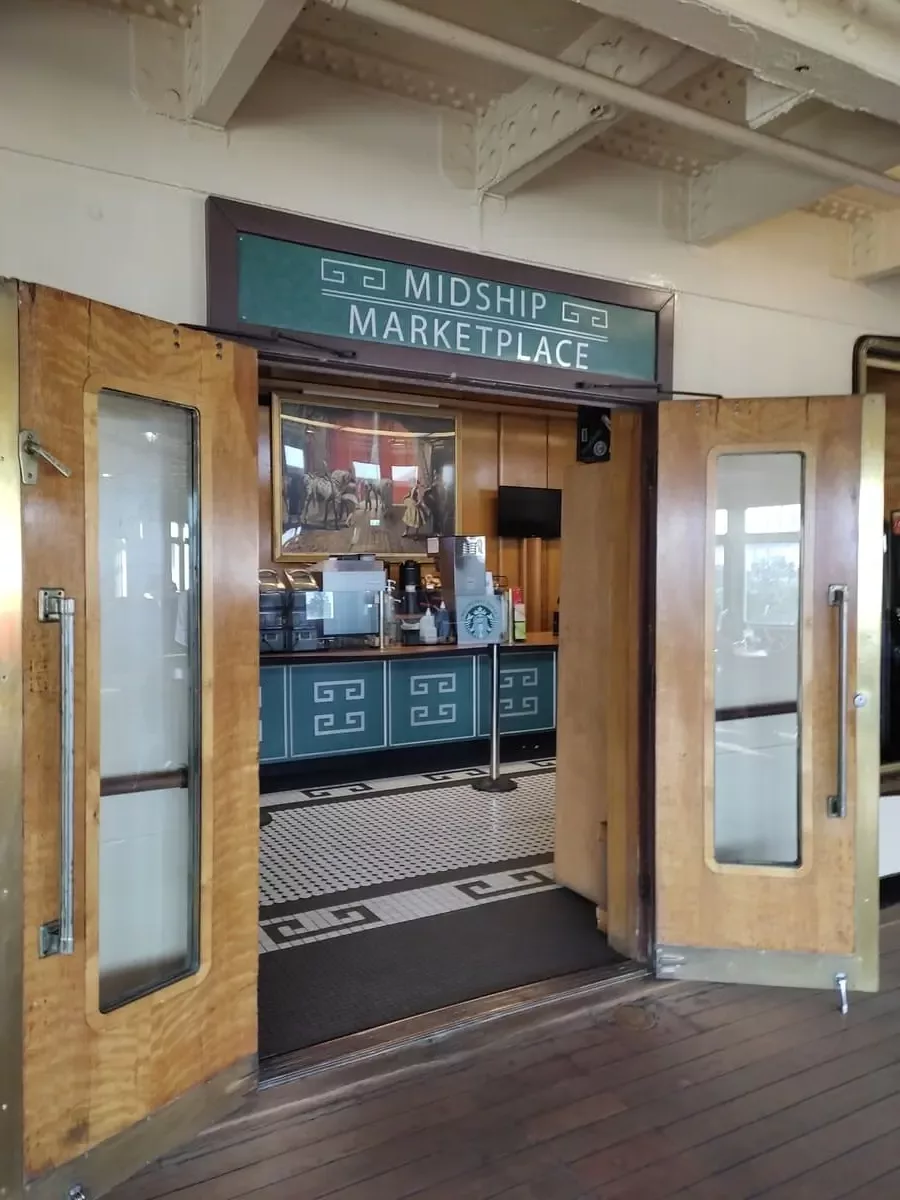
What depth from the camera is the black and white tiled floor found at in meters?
3.69

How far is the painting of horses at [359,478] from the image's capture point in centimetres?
634

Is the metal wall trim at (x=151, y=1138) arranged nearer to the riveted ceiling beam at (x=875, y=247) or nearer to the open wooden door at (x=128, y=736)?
the open wooden door at (x=128, y=736)

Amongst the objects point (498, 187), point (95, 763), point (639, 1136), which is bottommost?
point (639, 1136)

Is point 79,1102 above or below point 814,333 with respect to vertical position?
below

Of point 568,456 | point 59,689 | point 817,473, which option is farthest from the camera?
point 568,456

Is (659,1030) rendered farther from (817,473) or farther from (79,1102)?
(817,473)

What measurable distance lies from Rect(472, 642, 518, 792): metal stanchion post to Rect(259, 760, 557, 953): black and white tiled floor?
83 mm

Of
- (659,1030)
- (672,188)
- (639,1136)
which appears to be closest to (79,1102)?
(639,1136)

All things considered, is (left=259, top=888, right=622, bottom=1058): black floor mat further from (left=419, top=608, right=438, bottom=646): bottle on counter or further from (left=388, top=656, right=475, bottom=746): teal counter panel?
(left=419, top=608, right=438, bottom=646): bottle on counter

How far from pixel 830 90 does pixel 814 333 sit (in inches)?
61.3

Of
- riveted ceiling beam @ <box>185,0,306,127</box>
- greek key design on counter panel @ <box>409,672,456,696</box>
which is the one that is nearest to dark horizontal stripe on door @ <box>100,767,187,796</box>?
riveted ceiling beam @ <box>185,0,306,127</box>

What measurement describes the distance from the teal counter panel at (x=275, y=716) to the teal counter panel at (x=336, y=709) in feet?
0.16

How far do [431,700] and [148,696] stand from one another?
12.6 feet

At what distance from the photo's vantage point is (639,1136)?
222 centimetres
